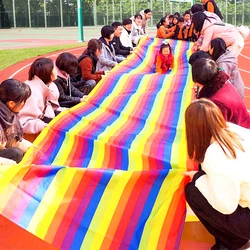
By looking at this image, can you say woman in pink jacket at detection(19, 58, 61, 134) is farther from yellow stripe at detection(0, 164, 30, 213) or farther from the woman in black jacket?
yellow stripe at detection(0, 164, 30, 213)

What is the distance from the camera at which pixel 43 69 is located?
438 centimetres

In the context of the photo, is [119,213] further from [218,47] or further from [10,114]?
[218,47]

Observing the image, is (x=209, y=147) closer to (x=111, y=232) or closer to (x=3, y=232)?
(x=111, y=232)

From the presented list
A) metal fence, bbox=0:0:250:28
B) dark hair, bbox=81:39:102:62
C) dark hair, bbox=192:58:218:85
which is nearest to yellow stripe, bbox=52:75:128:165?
dark hair, bbox=81:39:102:62

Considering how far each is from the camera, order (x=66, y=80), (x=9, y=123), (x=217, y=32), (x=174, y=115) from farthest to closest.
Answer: (x=217, y=32) → (x=66, y=80) → (x=174, y=115) → (x=9, y=123)

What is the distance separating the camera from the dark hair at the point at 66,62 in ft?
16.5

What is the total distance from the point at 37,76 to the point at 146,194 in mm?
2190

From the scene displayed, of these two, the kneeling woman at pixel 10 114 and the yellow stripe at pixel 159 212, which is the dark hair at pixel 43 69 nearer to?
the kneeling woman at pixel 10 114

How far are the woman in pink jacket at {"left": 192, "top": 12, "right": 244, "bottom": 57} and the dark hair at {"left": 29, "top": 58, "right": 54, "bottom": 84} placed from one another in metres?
3.01

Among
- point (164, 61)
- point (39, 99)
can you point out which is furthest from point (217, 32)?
point (39, 99)

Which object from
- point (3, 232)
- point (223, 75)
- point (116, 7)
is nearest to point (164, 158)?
point (223, 75)

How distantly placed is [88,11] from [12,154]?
1294 inches

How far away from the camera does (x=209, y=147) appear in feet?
7.73

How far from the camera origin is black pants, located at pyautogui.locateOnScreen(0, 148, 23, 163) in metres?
3.23
